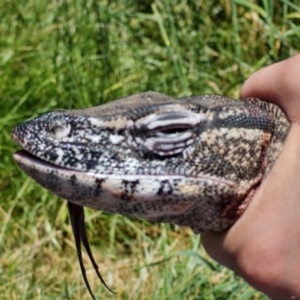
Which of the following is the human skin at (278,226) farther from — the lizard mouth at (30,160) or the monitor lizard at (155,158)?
the lizard mouth at (30,160)

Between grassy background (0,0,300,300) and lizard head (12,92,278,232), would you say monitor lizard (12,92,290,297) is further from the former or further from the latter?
grassy background (0,0,300,300)

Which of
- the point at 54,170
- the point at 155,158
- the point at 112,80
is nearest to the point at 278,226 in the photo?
the point at 155,158

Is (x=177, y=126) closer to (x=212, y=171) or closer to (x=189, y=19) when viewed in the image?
(x=212, y=171)

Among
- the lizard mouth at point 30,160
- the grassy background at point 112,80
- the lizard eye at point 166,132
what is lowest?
the grassy background at point 112,80

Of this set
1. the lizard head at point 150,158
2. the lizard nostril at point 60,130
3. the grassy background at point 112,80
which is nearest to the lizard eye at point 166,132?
the lizard head at point 150,158

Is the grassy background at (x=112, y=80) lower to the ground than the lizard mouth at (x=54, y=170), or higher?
lower

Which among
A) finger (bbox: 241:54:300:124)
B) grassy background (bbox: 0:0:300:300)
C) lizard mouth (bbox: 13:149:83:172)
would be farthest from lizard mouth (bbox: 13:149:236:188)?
grassy background (bbox: 0:0:300:300)
